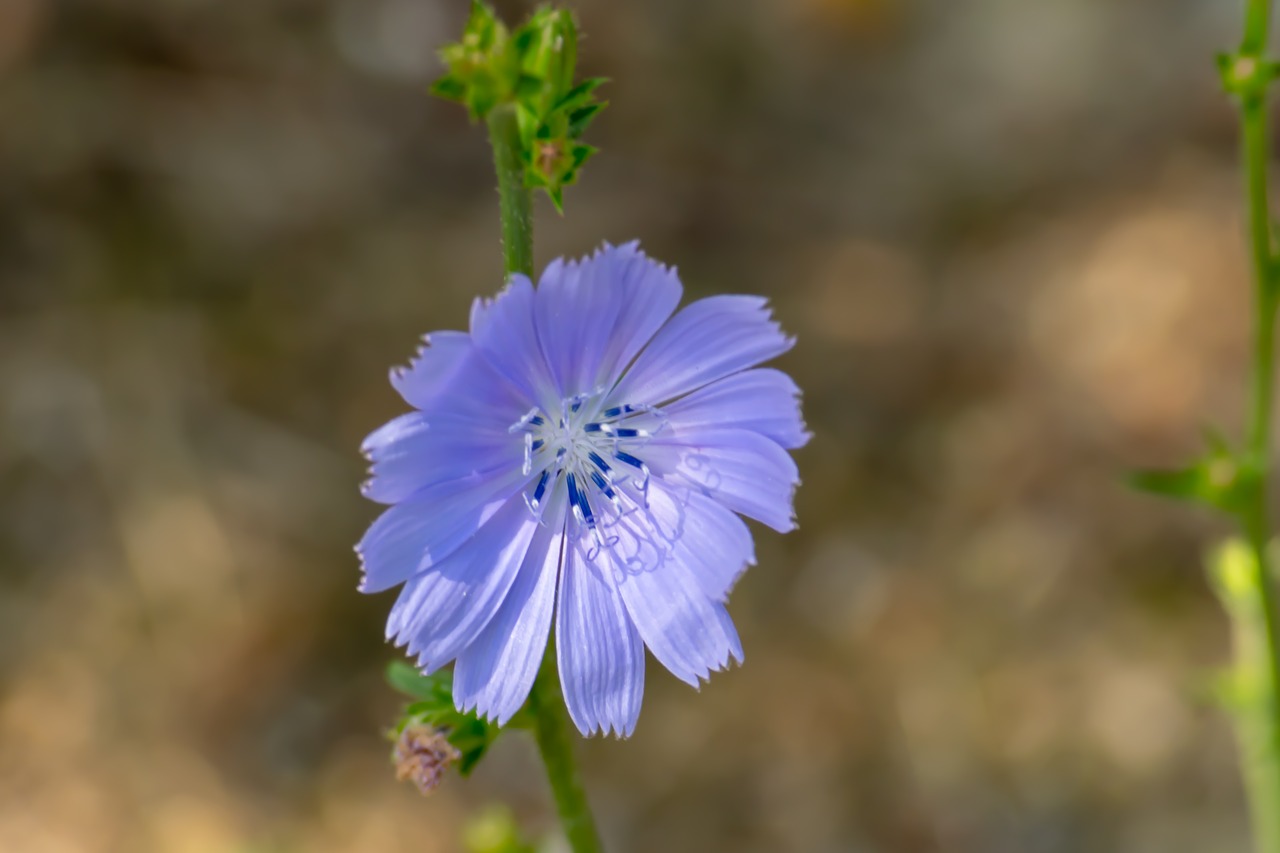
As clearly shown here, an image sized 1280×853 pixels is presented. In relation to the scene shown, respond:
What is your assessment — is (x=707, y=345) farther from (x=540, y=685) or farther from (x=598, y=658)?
(x=540, y=685)

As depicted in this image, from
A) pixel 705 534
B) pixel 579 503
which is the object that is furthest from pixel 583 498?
pixel 705 534

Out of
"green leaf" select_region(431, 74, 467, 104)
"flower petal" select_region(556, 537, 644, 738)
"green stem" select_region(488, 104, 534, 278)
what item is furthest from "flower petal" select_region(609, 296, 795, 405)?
"green leaf" select_region(431, 74, 467, 104)

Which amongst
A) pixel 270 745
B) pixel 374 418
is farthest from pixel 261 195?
pixel 270 745

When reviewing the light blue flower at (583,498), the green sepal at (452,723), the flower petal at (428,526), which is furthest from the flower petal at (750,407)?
the green sepal at (452,723)

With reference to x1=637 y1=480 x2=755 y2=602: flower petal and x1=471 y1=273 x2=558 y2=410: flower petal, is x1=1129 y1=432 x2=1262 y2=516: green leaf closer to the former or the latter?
x1=637 y1=480 x2=755 y2=602: flower petal

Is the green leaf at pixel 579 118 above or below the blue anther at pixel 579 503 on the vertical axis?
above

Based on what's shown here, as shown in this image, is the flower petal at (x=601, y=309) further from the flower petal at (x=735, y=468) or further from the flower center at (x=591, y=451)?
the flower petal at (x=735, y=468)
